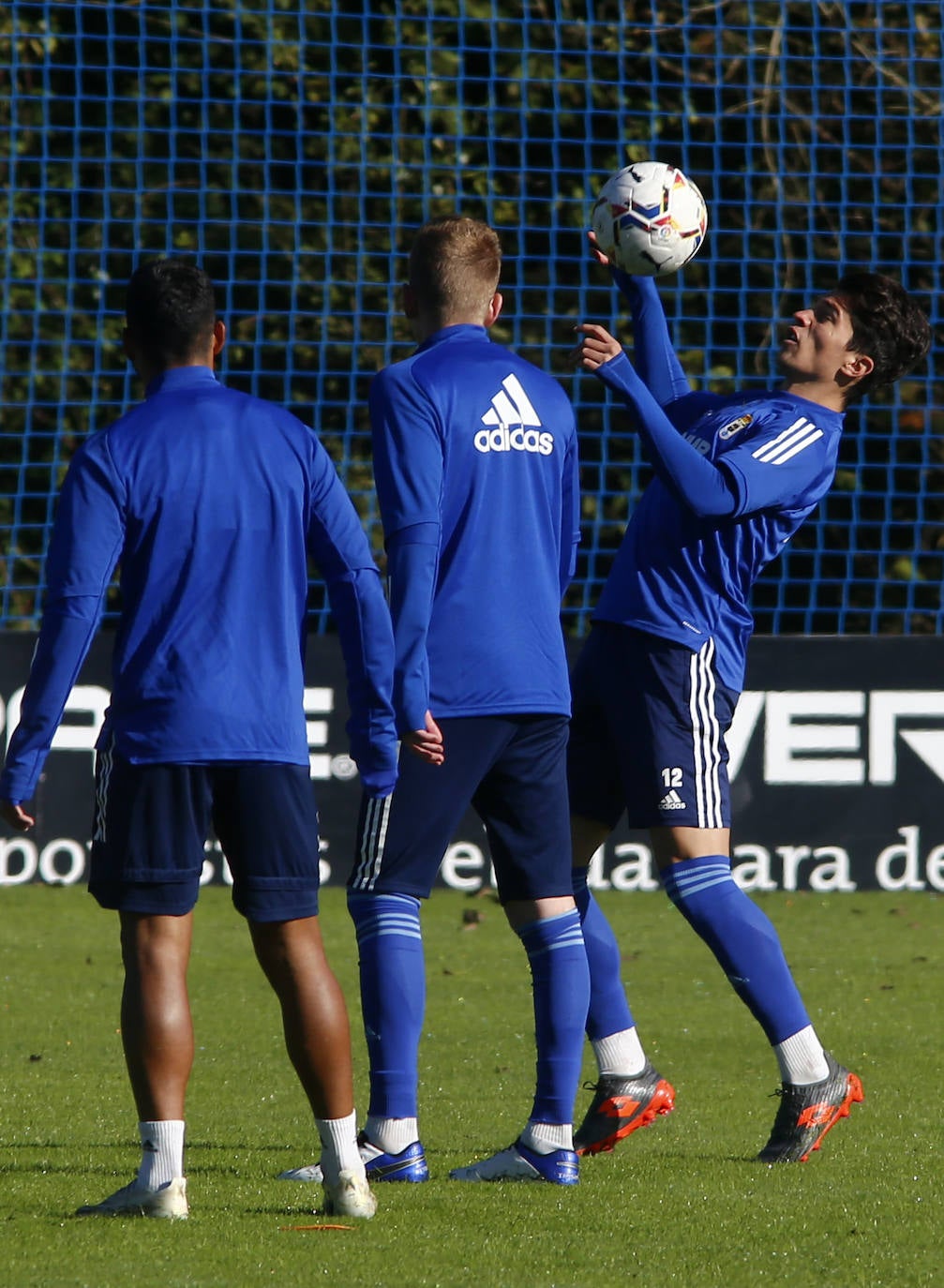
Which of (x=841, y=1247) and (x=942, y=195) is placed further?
(x=942, y=195)

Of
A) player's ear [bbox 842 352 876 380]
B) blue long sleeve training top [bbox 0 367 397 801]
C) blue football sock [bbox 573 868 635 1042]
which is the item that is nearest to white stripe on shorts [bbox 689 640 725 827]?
blue football sock [bbox 573 868 635 1042]

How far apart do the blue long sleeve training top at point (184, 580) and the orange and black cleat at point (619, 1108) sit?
1.34m

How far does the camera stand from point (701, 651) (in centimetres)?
448

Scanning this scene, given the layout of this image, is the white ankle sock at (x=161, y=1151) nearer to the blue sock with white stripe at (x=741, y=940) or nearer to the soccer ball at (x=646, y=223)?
the blue sock with white stripe at (x=741, y=940)

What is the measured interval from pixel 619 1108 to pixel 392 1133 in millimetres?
681

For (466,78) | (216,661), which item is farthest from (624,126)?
(216,661)

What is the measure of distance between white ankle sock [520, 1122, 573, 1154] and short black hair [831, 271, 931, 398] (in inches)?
72.8

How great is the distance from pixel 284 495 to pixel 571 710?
126cm

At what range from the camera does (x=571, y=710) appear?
4.55 meters

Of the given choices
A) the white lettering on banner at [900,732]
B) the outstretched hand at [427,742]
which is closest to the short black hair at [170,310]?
the outstretched hand at [427,742]

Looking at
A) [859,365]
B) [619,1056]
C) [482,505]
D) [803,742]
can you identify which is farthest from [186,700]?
[803,742]

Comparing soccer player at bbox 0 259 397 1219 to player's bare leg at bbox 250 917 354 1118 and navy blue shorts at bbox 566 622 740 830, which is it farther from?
navy blue shorts at bbox 566 622 740 830

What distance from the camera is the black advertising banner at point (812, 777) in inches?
328

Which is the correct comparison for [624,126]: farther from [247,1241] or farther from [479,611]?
[247,1241]
